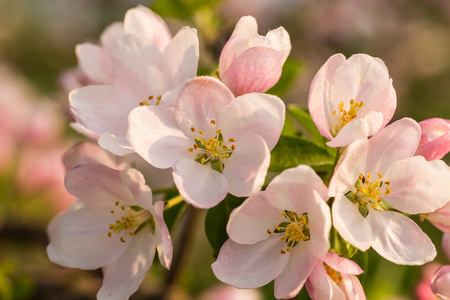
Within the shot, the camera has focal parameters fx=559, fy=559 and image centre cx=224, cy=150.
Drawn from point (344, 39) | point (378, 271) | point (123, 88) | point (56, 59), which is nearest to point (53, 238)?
point (123, 88)

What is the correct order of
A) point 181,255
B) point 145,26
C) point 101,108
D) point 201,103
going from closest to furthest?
point 201,103
point 101,108
point 145,26
point 181,255

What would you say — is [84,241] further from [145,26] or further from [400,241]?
[400,241]

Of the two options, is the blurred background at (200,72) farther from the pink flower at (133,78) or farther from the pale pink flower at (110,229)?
the pale pink flower at (110,229)

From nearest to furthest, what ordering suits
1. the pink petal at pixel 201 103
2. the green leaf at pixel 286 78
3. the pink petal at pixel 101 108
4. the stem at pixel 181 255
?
1. the pink petal at pixel 201 103
2. the pink petal at pixel 101 108
3. the green leaf at pixel 286 78
4. the stem at pixel 181 255

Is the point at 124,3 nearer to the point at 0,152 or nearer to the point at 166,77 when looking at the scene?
the point at 0,152

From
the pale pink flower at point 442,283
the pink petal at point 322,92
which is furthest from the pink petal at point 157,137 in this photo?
the pale pink flower at point 442,283

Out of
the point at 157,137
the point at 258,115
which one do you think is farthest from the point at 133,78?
the point at 258,115
